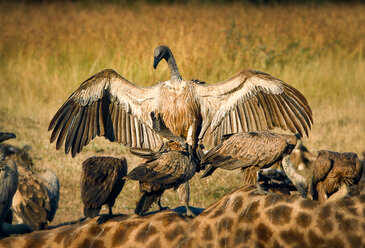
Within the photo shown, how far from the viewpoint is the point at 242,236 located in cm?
310

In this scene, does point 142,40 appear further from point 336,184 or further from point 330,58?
point 336,184

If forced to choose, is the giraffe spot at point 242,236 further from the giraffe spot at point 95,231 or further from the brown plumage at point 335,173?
the brown plumage at point 335,173

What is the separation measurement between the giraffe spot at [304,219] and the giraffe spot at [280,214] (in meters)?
0.06

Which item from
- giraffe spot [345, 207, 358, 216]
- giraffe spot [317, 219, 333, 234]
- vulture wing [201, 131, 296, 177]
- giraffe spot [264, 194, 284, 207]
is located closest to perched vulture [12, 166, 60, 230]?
vulture wing [201, 131, 296, 177]

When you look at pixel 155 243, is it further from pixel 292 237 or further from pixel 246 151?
pixel 246 151

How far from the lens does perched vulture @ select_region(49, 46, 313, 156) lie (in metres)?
5.46

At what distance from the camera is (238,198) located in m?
3.35

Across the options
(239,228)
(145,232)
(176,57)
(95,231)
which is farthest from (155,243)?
(176,57)

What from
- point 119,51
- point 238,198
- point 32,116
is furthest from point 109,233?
point 119,51

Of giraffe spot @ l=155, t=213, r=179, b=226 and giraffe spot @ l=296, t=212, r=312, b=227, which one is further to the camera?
giraffe spot @ l=155, t=213, r=179, b=226

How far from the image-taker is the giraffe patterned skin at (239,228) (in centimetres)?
294

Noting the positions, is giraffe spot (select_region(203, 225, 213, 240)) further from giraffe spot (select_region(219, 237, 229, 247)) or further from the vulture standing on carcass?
the vulture standing on carcass

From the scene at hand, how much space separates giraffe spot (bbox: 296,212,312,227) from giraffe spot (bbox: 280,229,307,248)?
0.17 feet

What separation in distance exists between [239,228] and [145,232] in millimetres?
570
